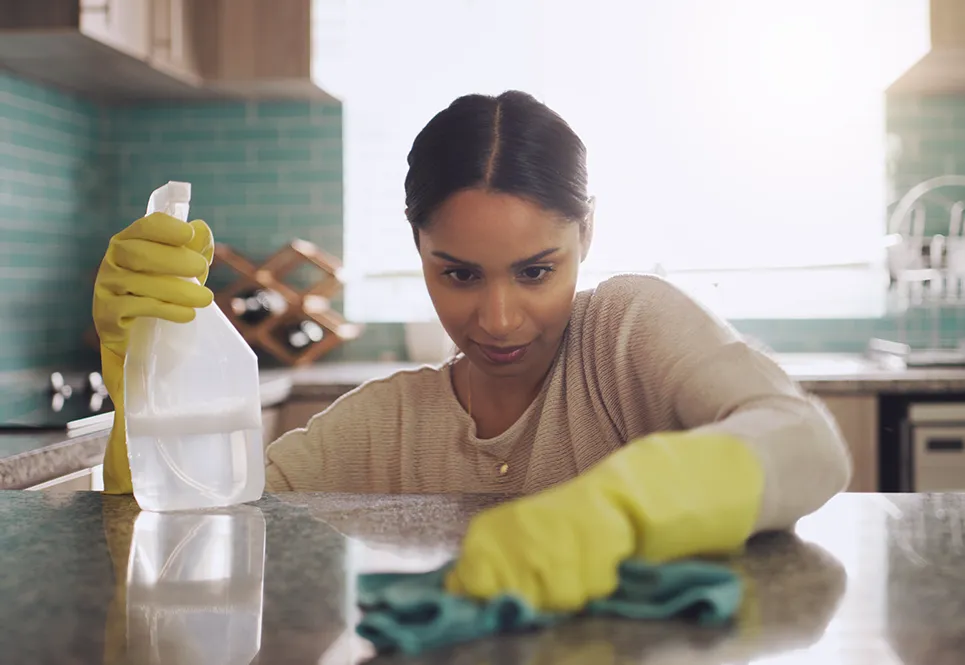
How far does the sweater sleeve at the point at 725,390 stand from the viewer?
77 centimetres

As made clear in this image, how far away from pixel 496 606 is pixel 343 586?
149 mm

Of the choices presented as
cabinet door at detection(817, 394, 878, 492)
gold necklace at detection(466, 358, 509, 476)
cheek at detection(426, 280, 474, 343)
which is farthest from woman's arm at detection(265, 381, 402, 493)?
cabinet door at detection(817, 394, 878, 492)

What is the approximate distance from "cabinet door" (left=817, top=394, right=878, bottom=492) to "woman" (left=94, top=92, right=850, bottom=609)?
4.79 ft

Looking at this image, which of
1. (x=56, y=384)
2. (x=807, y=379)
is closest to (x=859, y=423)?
(x=807, y=379)

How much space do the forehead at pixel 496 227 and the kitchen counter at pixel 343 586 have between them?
36 cm

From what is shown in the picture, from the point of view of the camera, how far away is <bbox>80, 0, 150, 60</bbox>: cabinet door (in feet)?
7.79

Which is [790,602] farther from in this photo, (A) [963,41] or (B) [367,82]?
(B) [367,82]

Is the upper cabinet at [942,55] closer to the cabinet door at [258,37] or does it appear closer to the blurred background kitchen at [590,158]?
the blurred background kitchen at [590,158]

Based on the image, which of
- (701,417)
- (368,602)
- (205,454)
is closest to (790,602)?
(368,602)

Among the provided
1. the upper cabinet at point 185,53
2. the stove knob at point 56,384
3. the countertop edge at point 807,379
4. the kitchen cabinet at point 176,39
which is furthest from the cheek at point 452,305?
the kitchen cabinet at point 176,39

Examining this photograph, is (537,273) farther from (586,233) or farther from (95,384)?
(95,384)

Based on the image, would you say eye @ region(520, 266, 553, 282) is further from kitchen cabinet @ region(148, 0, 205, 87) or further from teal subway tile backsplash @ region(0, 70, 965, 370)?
teal subway tile backsplash @ region(0, 70, 965, 370)

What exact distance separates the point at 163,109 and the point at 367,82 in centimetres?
69

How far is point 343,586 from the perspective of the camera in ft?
2.16
